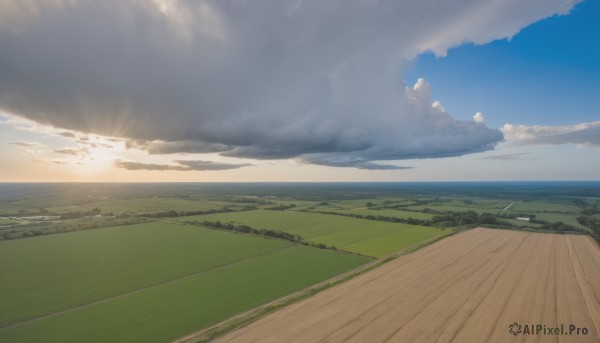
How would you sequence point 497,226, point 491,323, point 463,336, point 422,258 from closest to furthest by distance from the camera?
point 463,336 → point 491,323 → point 422,258 → point 497,226

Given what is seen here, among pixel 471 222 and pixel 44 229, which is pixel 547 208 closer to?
pixel 471 222

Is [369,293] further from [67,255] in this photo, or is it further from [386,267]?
[67,255]

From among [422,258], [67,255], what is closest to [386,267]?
[422,258]

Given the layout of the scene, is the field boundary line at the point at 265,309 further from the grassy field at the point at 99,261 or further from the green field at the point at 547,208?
the green field at the point at 547,208

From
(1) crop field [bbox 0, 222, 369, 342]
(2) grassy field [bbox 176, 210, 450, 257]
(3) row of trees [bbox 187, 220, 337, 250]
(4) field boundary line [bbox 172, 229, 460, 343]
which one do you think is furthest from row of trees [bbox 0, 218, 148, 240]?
(4) field boundary line [bbox 172, 229, 460, 343]

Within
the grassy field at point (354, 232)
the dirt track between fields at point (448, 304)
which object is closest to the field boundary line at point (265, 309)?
the dirt track between fields at point (448, 304)

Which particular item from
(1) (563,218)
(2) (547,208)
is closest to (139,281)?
(1) (563,218)

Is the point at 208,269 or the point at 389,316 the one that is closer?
the point at 389,316

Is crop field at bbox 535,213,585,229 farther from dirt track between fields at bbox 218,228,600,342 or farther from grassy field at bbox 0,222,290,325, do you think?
grassy field at bbox 0,222,290,325
